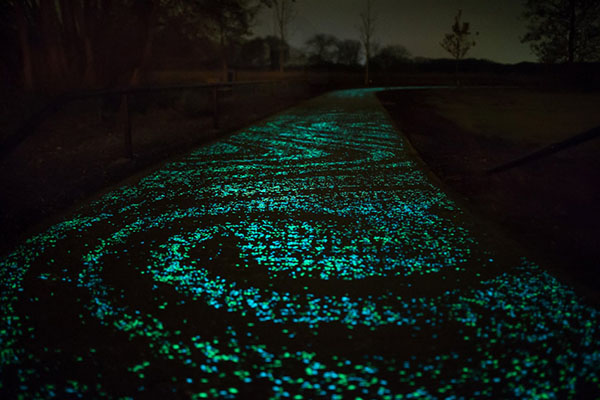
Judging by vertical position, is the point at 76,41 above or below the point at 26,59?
above

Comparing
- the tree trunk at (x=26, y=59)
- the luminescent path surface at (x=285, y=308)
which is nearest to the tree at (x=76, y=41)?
the tree trunk at (x=26, y=59)

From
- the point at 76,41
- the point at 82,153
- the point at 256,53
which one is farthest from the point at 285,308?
the point at 256,53

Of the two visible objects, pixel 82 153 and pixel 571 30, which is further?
pixel 571 30

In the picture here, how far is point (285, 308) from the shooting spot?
2328 mm

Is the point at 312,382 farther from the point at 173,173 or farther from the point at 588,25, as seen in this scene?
the point at 588,25

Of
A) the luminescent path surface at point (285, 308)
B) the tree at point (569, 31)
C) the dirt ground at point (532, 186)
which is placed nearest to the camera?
the luminescent path surface at point (285, 308)

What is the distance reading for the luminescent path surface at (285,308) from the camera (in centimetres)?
178

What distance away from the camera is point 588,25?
133 ft

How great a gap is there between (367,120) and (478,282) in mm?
9428

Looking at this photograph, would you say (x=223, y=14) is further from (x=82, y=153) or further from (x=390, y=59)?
(x=390, y=59)

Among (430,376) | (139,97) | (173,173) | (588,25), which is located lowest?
(430,376)

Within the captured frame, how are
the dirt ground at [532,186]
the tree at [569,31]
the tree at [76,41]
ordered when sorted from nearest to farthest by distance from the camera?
the dirt ground at [532,186] < the tree at [76,41] < the tree at [569,31]

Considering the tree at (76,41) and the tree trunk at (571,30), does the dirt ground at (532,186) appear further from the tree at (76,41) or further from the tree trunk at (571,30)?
the tree trunk at (571,30)

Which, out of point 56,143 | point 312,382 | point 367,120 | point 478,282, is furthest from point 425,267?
point 367,120
